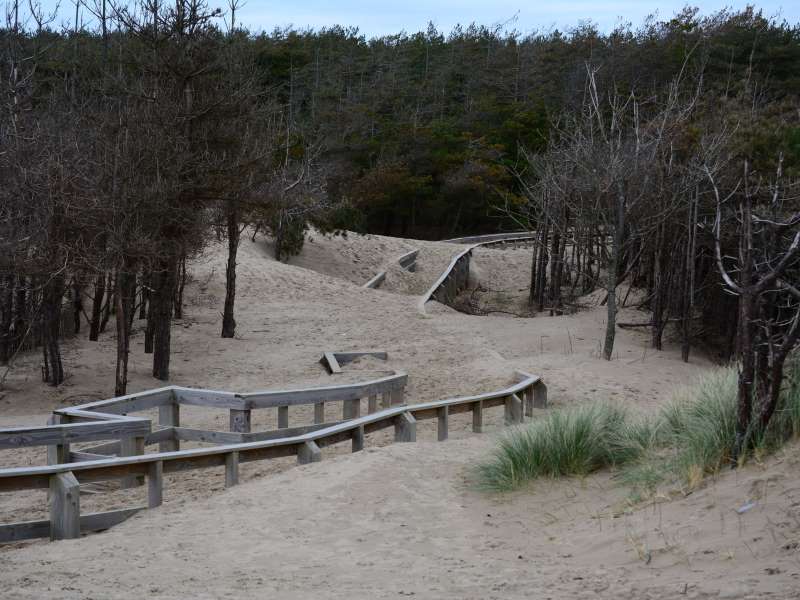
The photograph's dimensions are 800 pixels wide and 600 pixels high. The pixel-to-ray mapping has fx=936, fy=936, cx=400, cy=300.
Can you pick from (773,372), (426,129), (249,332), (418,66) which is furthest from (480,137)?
(773,372)

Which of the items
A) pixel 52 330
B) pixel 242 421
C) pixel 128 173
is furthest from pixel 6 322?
pixel 242 421

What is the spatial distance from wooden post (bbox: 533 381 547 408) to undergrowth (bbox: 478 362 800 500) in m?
4.41

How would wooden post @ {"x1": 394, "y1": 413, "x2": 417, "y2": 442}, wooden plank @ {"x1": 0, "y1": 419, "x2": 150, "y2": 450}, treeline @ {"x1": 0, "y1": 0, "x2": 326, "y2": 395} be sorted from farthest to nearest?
1. treeline @ {"x1": 0, "y1": 0, "x2": 326, "y2": 395}
2. wooden post @ {"x1": 394, "y1": 413, "x2": 417, "y2": 442}
3. wooden plank @ {"x1": 0, "y1": 419, "x2": 150, "y2": 450}

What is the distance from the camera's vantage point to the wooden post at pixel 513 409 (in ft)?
36.0

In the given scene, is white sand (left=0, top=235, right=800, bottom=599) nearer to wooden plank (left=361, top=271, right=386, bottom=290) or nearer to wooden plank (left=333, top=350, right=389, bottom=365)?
wooden plank (left=333, top=350, right=389, bottom=365)

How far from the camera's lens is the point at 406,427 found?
9.05 meters

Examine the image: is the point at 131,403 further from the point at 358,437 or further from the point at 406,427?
the point at 406,427

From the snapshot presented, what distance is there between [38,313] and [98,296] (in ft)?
5.74

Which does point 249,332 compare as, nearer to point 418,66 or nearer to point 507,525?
point 507,525

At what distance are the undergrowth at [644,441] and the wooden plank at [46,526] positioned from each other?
8.87 feet

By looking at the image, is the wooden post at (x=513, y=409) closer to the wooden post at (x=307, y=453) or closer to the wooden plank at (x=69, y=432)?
the wooden post at (x=307, y=453)

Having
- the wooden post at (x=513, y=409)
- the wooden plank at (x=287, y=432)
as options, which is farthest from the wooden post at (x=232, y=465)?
the wooden post at (x=513, y=409)

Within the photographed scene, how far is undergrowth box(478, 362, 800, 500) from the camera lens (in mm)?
6031

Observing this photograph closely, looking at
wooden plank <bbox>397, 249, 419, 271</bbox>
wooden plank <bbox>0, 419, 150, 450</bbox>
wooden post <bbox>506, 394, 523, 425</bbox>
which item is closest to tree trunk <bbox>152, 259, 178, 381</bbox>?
wooden post <bbox>506, 394, 523, 425</bbox>
